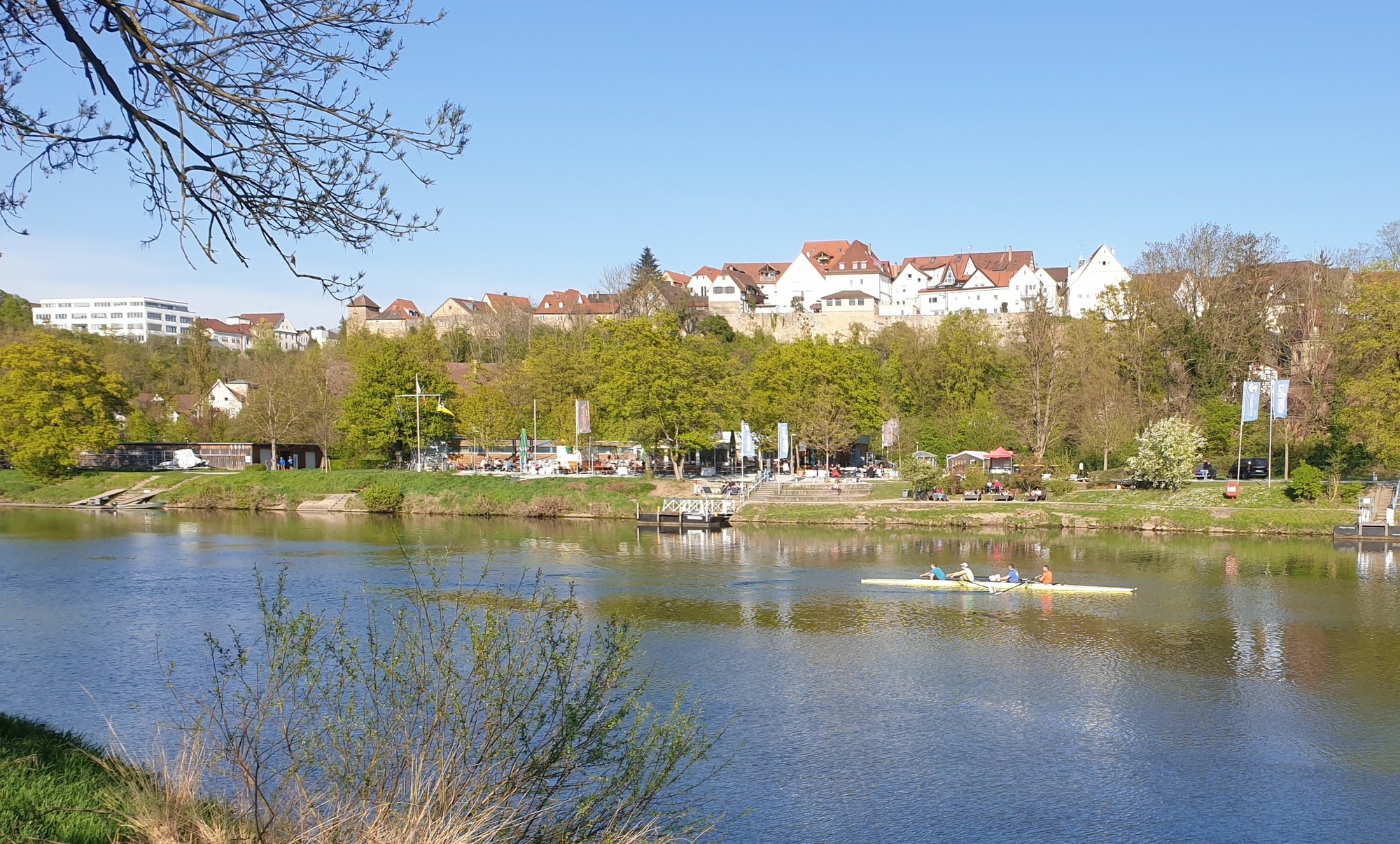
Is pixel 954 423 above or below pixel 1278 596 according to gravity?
above

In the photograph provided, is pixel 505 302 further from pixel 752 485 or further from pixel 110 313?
pixel 110 313

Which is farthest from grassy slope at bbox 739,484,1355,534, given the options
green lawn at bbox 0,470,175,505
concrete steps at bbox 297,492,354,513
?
green lawn at bbox 0,470,175,505

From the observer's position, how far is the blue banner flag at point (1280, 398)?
160 ft

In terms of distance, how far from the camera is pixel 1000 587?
32.6 m

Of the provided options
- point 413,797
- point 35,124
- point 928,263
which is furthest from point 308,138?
point 928,263

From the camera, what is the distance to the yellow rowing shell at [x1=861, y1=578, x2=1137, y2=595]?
105ft

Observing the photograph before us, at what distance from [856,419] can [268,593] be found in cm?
4271

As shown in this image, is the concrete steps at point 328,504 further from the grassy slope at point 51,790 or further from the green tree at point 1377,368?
the green tree at point 1377,368

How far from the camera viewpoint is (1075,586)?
32.0 metres

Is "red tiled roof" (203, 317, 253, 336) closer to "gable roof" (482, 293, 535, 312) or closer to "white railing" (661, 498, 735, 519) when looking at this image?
"gable roof" (482, 293, 535, 312)

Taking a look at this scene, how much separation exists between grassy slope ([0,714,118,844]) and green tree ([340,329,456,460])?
173 feet

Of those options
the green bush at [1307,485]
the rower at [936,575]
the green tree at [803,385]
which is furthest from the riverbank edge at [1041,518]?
the rower at [936,575]

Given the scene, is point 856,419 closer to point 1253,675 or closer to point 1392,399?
point 1392,399

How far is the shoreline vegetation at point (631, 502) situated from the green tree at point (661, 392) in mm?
2897
